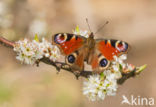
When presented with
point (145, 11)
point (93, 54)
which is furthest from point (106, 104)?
point (93, 54)

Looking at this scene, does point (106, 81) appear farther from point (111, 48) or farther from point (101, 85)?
point (111, 48)

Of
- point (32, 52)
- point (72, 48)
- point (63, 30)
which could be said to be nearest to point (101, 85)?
point (72, 48)

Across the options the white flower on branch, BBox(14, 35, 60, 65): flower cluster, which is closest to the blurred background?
BBox(14, 35, 60, 65): flower cluster

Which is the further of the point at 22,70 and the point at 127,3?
the point at 127,3

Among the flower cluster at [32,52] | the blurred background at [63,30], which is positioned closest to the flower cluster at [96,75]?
Answer: the flower cluster at [32,52]

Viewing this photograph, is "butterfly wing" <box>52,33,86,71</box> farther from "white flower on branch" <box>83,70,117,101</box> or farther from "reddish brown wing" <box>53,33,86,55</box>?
"white flower on branch" <box>83,70,117,101</box>

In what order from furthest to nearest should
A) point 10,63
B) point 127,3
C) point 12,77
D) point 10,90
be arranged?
point 127,3
point 10,63
point 12,77
point 10,90

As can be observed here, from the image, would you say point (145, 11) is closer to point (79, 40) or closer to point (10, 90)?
point (10, 90)
